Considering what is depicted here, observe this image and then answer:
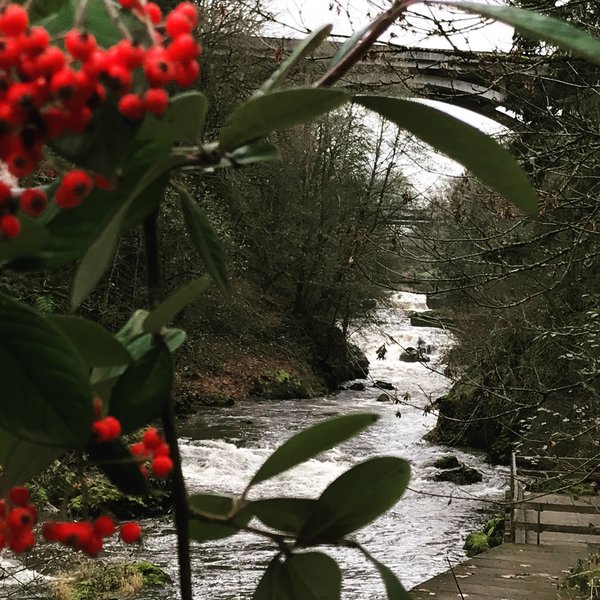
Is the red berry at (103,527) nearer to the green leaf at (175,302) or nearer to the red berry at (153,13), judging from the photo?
the green leaf at (175,302)

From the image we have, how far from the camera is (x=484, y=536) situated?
7.01 metres

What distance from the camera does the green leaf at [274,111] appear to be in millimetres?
298

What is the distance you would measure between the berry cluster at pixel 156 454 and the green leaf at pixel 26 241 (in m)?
0.09

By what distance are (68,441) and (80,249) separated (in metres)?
0.08

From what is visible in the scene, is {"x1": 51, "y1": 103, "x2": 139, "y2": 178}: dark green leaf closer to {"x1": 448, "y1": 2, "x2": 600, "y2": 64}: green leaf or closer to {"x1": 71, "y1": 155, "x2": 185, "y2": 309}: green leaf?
{"x1": 71, "y1": 155, "x2": 185, "y2": 309}: green leaf

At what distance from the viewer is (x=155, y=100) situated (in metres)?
0.25

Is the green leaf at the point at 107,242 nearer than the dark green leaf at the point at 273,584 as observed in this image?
Yes

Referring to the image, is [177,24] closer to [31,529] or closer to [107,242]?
[107,242]

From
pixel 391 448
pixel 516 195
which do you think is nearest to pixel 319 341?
pixel 391 448

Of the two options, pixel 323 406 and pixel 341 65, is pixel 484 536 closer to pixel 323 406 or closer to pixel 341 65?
pixel 323 406

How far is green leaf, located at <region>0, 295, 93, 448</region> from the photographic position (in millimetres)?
284

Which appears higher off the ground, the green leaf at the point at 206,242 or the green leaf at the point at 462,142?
the green leaf at the point at 462,142

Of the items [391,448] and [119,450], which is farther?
[391,448]

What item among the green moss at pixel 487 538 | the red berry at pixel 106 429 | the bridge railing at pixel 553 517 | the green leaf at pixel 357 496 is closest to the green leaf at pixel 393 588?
the green leaf at pixel 357 496
